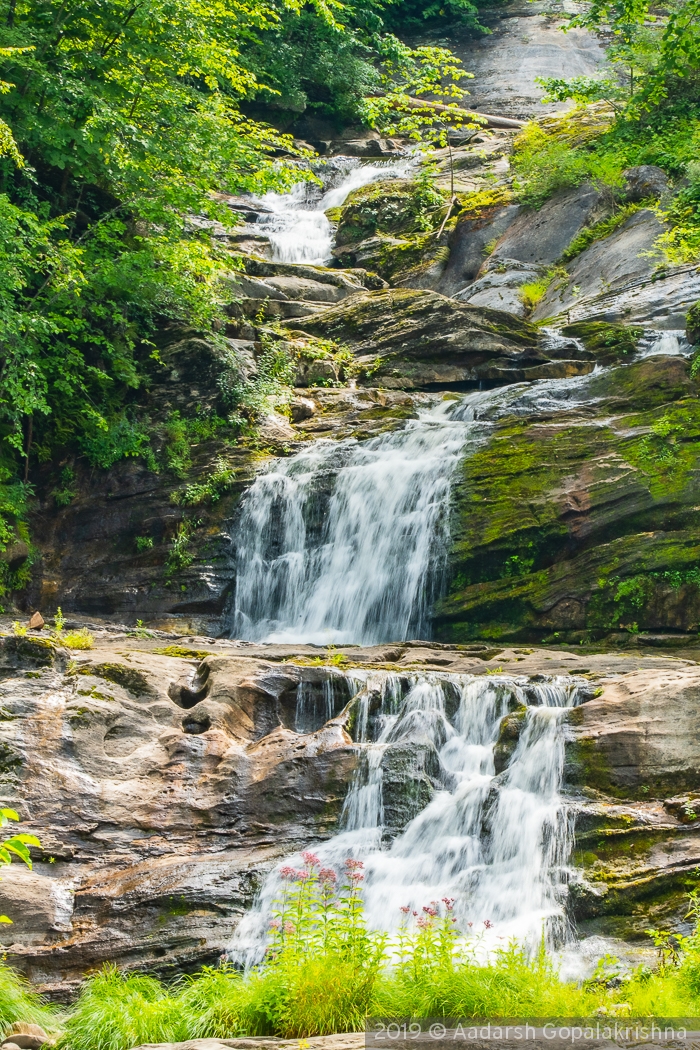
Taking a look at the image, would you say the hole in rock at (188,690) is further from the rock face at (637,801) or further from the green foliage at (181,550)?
the green foliage at (181,550)

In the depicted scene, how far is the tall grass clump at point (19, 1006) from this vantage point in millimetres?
6508

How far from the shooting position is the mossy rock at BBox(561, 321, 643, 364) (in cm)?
1677

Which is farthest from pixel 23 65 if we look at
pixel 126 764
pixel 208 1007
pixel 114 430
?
pixel 208 1007

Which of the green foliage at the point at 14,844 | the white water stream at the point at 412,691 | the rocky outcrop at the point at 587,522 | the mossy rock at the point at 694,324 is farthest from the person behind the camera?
the mossy rock at the point at 694,324

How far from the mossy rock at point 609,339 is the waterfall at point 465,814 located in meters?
8.74

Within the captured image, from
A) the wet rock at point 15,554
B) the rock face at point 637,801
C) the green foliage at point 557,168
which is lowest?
the rock face at point 637,801

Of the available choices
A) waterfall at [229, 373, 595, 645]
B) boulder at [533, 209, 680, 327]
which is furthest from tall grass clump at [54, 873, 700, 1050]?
boulder at [533, 209, 680, 327]

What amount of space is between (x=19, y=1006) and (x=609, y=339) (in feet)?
46.2

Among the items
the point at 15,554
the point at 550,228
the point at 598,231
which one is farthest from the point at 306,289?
the point at 15,554

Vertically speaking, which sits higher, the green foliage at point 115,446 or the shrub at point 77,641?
the green foliage at point 115,446

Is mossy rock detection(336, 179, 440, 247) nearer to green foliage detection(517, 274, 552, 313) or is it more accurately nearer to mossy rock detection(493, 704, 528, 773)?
green foliage detection(517, 274, 552, 313)

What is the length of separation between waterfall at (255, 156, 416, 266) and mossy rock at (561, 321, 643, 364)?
394 inches

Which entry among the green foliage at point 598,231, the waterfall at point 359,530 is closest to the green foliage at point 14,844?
the waterfall at point 359,530

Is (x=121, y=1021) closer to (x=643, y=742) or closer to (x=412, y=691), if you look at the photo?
(x=412, y=691)
